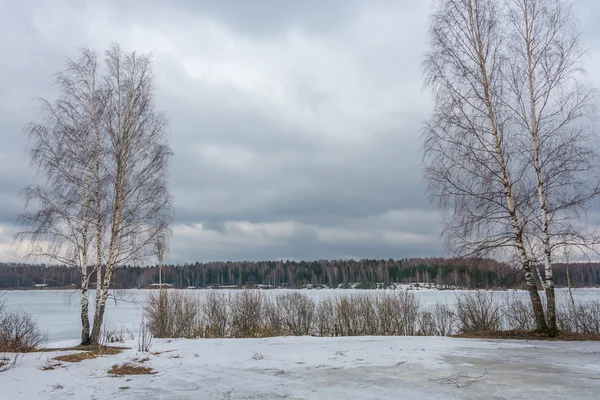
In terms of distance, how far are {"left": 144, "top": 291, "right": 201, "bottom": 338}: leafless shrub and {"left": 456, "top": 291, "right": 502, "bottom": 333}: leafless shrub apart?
13.7 meters

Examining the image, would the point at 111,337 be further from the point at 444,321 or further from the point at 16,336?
the point at 444,321

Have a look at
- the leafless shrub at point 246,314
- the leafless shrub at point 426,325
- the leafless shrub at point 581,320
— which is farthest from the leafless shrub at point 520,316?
the leafless shrub at point 246,314

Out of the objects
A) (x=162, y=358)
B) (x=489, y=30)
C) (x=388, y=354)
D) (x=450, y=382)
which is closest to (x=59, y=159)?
(x=162, y=358)

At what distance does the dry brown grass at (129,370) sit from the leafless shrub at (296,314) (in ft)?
43.9

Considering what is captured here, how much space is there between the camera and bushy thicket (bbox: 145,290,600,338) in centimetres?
2006

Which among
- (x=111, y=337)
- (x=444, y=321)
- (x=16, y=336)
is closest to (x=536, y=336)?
A: (x=444, y=321)

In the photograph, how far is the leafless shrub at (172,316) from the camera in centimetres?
2031

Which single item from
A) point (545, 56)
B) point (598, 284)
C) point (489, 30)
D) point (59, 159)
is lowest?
point (598, 284)

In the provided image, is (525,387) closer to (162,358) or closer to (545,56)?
(162,358)

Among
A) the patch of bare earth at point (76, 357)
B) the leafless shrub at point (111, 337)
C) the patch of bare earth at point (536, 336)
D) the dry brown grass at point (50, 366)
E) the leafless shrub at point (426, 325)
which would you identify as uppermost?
the dry brown grass at point (50, 366)

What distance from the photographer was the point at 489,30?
1341 centimetres

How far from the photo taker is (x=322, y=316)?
21.9 metres

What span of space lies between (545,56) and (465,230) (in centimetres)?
615

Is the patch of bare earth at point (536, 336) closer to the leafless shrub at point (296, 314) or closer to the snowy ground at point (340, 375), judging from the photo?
the snowy ground at point (340, 375)
